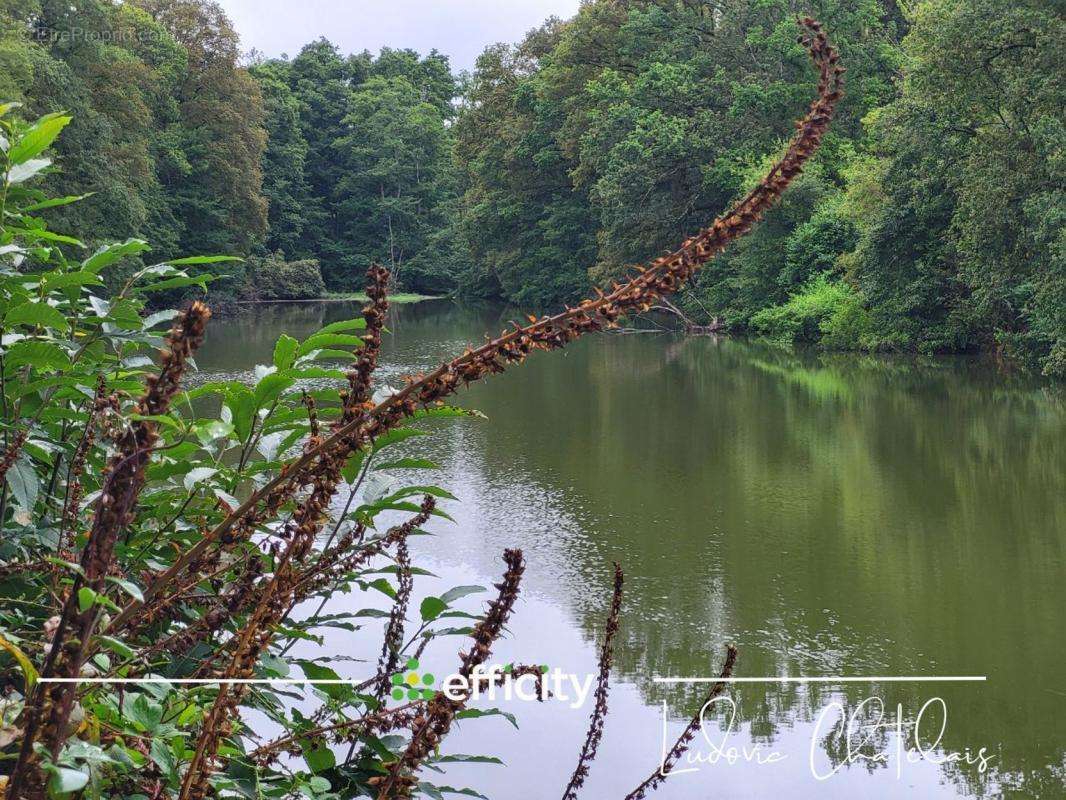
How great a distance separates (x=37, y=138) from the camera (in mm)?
1494

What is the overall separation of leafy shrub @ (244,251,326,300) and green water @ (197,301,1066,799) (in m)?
33.4

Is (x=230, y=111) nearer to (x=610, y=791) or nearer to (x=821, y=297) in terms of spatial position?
(x=821, y=297)

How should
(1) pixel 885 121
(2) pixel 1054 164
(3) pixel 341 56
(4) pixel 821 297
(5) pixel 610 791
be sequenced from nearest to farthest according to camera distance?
1. (5) pixel 610 791
2. (2) pixel 1054 164
3. (1) pixel 885 121
4. (4) pixel 821 297
5. (3) pixel 341 56

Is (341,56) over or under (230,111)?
over

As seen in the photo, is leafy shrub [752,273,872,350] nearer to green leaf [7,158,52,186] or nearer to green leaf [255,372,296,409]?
green leaf [255,372,296,409]

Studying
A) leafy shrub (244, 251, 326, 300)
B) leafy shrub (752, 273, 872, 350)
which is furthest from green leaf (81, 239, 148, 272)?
leafy shrub (244, 251, 326, 300)

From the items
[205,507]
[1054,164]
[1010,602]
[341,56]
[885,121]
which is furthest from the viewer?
[341,56]

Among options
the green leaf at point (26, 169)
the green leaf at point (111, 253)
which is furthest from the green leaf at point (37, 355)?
the green leaf at point (26, 169)

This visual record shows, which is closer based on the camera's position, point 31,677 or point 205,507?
point 31,677

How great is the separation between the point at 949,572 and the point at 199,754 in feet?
28.0

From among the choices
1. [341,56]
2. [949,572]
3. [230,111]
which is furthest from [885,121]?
[341,56]

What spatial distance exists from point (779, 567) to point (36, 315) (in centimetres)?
773

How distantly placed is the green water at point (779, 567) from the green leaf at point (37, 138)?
4179 mm

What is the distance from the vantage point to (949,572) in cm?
859
